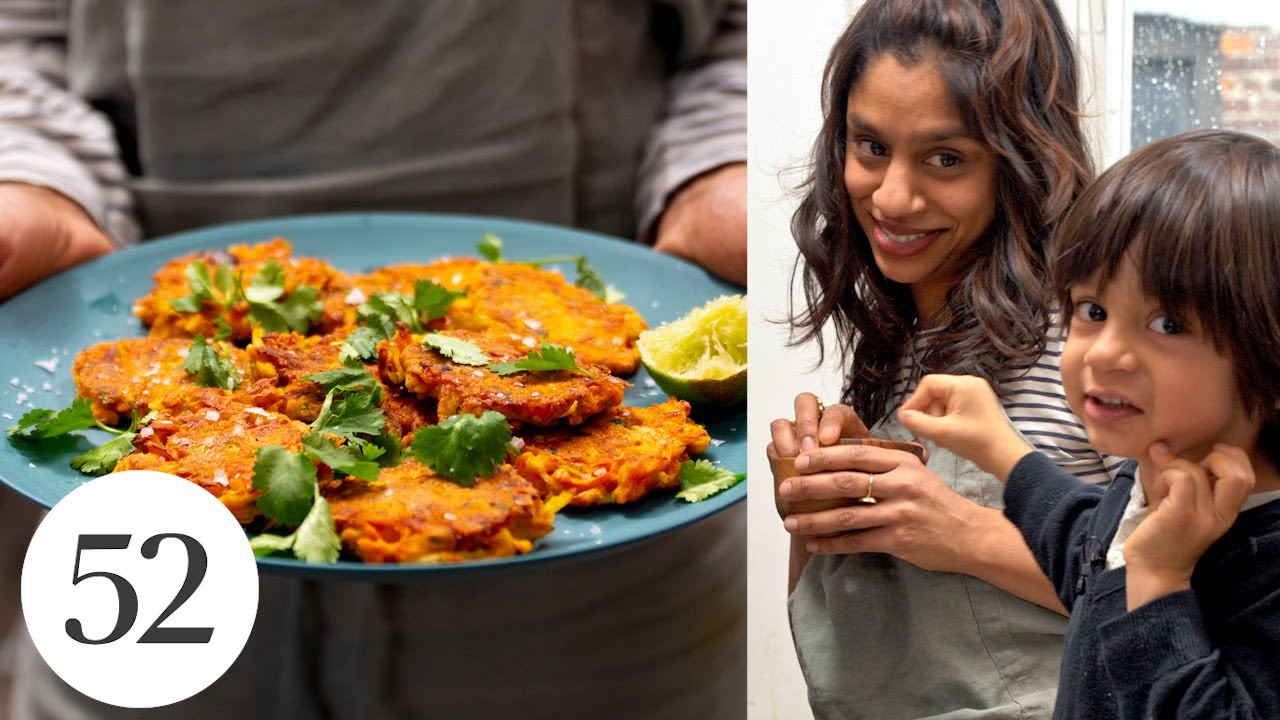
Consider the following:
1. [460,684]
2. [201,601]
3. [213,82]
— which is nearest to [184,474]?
[201,601]

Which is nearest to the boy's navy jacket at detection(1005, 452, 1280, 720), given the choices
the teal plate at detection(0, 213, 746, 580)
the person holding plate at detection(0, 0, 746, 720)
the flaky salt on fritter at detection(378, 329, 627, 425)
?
the teal plate at detection(0, 213, 746, 580)

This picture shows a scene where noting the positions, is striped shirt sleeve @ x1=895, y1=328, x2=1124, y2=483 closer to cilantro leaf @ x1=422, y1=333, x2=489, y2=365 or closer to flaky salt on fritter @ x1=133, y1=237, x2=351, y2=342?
cilantro leaf @ x1=422, y1=333, x2=489, y2=365

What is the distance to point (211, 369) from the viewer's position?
951 millimetres

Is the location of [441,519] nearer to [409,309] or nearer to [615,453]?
[615,453]

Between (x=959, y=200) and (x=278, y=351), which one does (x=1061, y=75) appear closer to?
(x=959, y=200)

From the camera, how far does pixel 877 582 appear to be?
0.53 metres

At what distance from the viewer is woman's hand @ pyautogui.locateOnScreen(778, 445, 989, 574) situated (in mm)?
490

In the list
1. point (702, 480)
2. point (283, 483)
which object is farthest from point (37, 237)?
point (702, 480)

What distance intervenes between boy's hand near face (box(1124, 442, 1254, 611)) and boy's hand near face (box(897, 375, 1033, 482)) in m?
0.07

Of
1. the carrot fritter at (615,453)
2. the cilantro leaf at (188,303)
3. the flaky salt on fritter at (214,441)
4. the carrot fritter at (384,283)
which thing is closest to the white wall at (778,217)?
the carrot fritter at (615,453)

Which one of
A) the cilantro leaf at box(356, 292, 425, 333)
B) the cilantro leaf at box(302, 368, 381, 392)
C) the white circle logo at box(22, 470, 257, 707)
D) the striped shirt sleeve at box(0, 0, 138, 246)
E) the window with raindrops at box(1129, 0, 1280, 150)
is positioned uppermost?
the window with raindrops at box(1129, 0, 1280, 150)

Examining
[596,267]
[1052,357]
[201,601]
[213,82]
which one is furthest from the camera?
[213,82]

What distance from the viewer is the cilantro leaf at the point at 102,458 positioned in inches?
32.9

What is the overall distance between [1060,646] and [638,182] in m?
1.23
